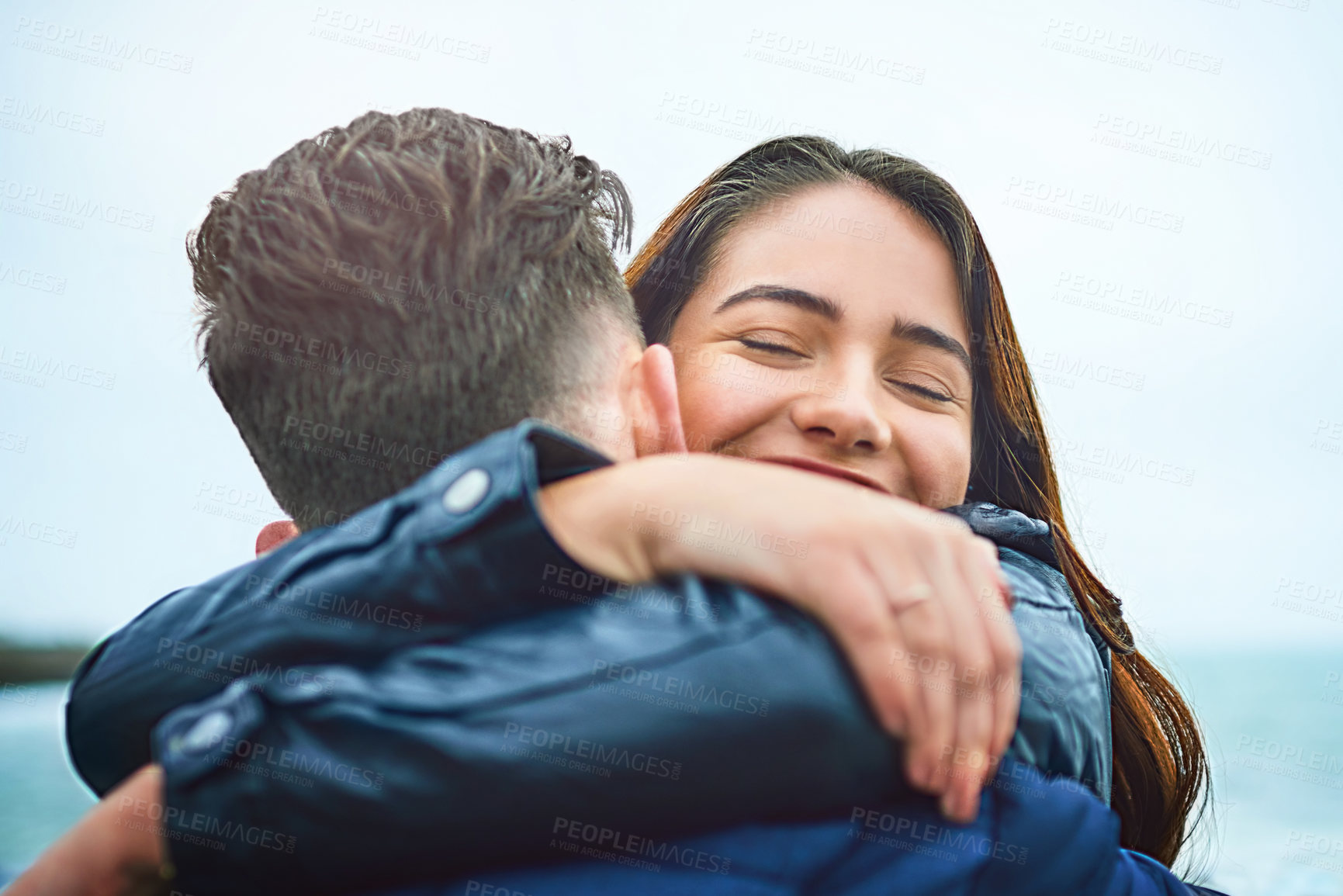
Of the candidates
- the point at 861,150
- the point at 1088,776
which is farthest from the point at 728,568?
the point at 861,150

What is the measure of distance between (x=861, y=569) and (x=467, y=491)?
1.20ft

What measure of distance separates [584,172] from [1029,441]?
113 cm

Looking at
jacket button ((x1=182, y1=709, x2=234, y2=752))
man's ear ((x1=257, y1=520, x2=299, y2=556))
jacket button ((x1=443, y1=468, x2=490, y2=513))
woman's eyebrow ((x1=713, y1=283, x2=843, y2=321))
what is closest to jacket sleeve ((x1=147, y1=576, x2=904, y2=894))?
jacket button ((x1=182, y1=709, x2=234, y2=752))

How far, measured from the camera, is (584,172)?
1461 millimetres

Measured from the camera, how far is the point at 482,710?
0.85 meters

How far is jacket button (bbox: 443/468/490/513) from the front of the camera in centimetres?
88

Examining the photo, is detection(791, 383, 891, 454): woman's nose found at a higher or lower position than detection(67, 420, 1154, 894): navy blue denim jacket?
higher

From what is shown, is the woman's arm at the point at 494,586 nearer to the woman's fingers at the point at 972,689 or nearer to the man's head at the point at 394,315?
the woman's fingers at the point at 972,689

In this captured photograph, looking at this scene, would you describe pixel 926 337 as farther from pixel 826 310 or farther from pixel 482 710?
pixel 482 710

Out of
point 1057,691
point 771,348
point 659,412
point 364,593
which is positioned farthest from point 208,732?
point 771,348

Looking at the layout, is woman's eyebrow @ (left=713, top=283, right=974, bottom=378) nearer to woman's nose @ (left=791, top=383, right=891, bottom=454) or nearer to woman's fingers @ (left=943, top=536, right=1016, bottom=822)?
woman's nose @ (left=791, top=383, right=891, bottom=454)

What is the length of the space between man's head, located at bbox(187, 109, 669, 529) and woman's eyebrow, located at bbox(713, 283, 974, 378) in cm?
49

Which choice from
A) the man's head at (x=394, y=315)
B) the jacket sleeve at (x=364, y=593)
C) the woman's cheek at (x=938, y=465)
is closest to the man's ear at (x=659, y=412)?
the man's head at (x=394, y=315)

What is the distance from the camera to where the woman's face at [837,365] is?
1577mm
